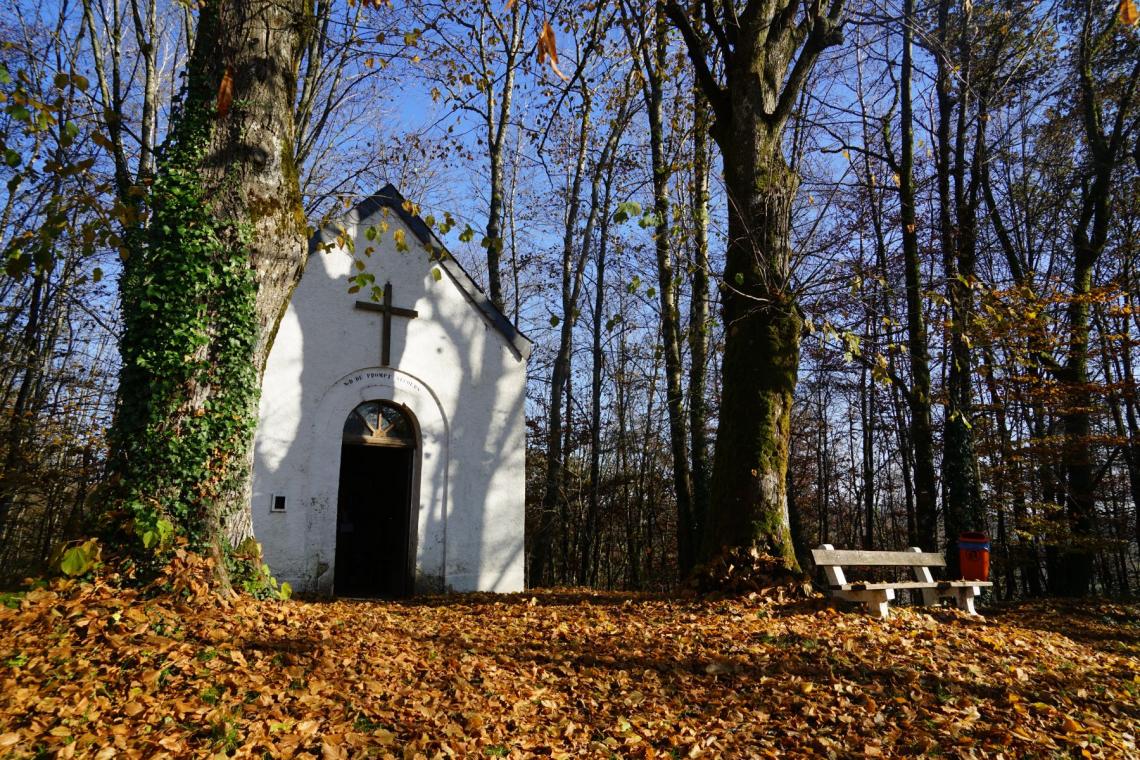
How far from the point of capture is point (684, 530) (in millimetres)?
13562

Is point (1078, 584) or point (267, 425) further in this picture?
point (1078, 584)

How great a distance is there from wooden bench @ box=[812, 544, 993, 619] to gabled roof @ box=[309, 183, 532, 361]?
647 centimetres

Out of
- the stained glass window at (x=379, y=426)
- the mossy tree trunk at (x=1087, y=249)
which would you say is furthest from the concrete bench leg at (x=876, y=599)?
the mossy tree trunk at (x=1087, y=249)

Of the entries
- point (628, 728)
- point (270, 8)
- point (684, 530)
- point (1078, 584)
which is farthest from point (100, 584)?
point (1078, 584)

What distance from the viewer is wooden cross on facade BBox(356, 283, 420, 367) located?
11.0m

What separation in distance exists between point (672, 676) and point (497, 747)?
162 centimetres

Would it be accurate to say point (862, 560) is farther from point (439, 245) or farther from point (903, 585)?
point (439, 245)

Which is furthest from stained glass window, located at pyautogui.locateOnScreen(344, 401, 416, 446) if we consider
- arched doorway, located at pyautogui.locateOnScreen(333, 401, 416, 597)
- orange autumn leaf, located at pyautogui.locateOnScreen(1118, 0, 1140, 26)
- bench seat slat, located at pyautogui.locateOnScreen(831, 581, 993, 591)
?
orange autumn leaf, located at pyautogui.locateOnScreen(1118, 0, 1140, 26)

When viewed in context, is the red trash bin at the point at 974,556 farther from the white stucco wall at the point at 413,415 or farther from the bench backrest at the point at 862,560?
the white stucco wall at the point at 413,415

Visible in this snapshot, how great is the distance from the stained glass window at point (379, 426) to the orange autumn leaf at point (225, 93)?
539 centimetres

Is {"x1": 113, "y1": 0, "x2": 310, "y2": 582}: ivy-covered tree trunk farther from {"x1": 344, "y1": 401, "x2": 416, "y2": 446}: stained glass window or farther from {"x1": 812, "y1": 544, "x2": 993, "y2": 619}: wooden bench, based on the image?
{"x1": 812, "y1": 544, "x2": 993, "y2": 619}: wooden bench

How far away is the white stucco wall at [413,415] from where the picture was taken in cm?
1008

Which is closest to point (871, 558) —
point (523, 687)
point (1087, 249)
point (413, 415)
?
point (523, 687)

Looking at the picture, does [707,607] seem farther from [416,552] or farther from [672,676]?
[416,552]
